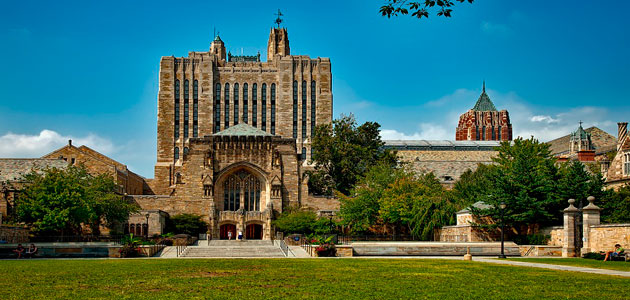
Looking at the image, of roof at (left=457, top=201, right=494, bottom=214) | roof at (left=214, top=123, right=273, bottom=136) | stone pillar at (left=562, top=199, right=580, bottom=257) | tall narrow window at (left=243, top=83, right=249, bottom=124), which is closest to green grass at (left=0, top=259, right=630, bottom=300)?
stone pillar at (left=562, top=199, right=580, bottom=257)

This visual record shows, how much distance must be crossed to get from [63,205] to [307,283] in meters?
34.1

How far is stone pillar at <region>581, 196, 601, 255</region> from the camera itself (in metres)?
32.0

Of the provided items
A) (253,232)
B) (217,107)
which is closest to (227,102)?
(217,107)

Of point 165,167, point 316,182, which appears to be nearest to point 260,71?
point 165,167

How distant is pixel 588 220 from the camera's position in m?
32.2

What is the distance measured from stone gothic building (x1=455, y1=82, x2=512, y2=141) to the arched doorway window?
315ft

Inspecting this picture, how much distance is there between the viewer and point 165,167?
84750 mm

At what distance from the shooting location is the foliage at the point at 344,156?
66.8 metres

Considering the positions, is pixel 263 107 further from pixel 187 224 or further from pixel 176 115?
pixel 187 224

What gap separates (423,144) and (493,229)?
63175mm

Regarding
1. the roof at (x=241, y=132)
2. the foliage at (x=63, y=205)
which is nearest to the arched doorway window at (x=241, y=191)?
the roof at (x=241, y=132)

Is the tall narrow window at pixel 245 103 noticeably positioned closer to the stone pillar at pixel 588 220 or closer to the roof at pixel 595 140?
the roof at pixel 595 140

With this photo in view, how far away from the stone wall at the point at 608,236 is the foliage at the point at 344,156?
108 feet

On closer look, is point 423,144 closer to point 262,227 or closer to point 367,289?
point 262,227
